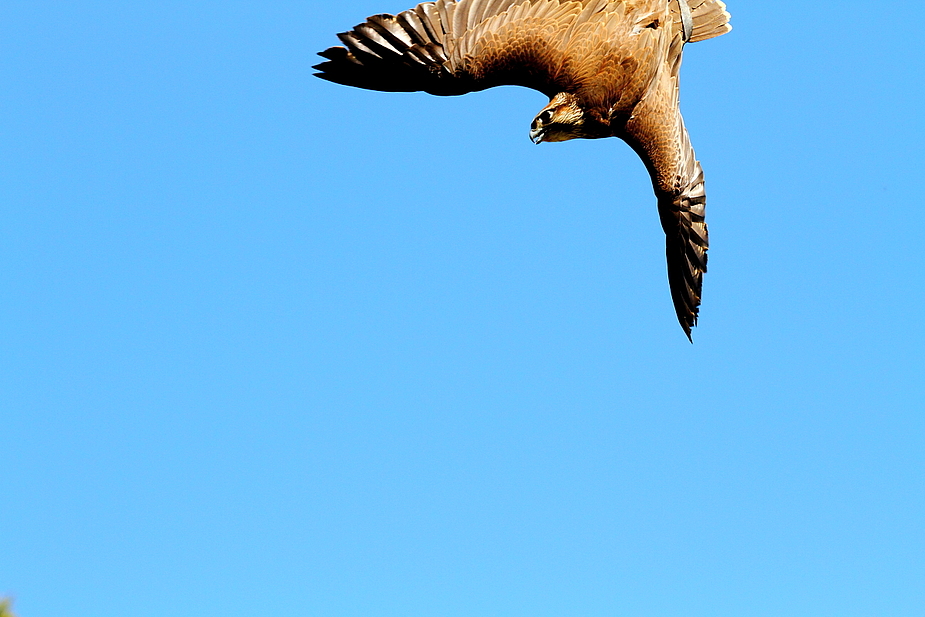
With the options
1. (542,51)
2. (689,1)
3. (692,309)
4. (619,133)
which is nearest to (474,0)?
(542,51)

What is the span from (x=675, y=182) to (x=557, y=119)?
1809 mm

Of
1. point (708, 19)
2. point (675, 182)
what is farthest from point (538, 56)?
point (708, 19)

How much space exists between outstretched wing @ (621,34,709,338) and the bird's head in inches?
30.7

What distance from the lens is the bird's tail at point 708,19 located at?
11.6m

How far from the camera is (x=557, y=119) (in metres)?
10.0

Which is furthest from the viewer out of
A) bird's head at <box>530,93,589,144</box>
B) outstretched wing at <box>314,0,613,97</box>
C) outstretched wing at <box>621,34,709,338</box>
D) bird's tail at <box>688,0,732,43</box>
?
bird's tail at <box>688,0,732,43</box>

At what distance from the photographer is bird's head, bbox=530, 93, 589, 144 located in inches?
395

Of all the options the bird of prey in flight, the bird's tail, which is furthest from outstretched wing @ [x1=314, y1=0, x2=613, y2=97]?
the bird's tail

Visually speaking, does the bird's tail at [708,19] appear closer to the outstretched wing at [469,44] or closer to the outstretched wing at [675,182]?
the outstretched wing at [675,182]

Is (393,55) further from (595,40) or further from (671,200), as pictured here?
(671,200)

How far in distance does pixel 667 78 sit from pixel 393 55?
250cm

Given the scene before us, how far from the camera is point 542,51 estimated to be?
998 cm

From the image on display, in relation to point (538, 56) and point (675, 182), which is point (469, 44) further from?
point (675, 182)

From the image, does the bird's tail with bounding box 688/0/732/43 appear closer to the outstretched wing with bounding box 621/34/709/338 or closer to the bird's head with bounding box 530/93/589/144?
the outstretched wing with bounding box 621/34/709/338
